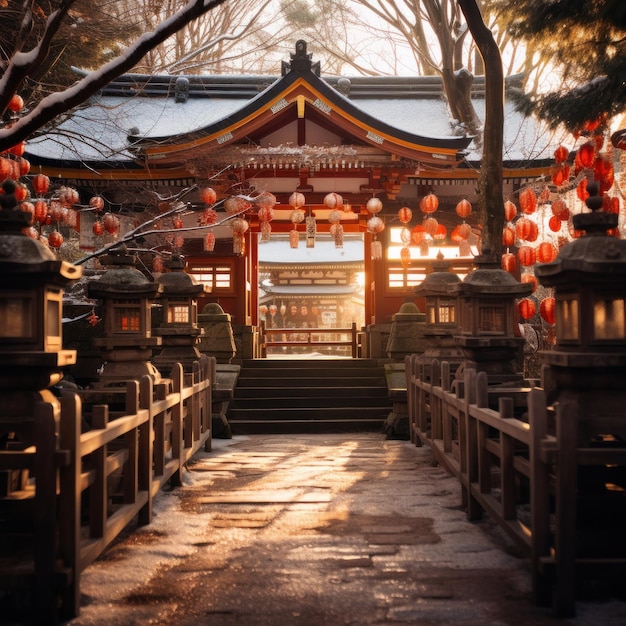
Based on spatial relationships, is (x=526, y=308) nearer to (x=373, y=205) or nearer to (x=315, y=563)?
(x=373, y=205)

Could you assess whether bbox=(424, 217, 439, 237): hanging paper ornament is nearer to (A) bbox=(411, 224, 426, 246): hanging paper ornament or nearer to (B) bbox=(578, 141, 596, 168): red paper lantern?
(A) bbox=(411, 224, 426, 246): hanging paper ornament

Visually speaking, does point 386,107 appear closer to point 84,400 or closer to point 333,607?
point 84,400

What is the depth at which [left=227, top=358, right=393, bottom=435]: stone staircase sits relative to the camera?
36.6 ft

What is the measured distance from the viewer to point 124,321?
7.07 m

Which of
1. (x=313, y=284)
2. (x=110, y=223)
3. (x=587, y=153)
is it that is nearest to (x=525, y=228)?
(x=587, y=153)

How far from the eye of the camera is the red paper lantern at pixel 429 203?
1407 cm

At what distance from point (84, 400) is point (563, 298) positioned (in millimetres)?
4370

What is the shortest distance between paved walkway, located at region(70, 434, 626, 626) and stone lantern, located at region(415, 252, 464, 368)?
326 centimetres

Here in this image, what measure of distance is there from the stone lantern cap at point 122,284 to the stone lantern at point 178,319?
6.47 ft

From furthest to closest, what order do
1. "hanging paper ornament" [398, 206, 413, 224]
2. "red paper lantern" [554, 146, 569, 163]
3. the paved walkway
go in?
1. "hanging paper ornament" [398, 206, 413, 224]
2. "red paper lantern" [554, 146, 569, 163]
3. the paved walkway

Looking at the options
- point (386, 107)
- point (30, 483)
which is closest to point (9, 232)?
point (30, 483)

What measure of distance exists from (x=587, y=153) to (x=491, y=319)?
4610 mm

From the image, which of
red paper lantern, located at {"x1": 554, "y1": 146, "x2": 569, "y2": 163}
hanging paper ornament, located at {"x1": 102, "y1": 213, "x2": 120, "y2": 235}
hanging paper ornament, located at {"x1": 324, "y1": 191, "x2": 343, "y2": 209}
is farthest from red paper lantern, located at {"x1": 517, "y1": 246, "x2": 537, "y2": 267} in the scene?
hanging paper ornament, located at {"x1": 102, "y1": 213, "x2": 120, "y2": 235}

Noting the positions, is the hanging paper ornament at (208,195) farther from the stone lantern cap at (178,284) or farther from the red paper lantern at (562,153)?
the red paper lantern at (562,153)
